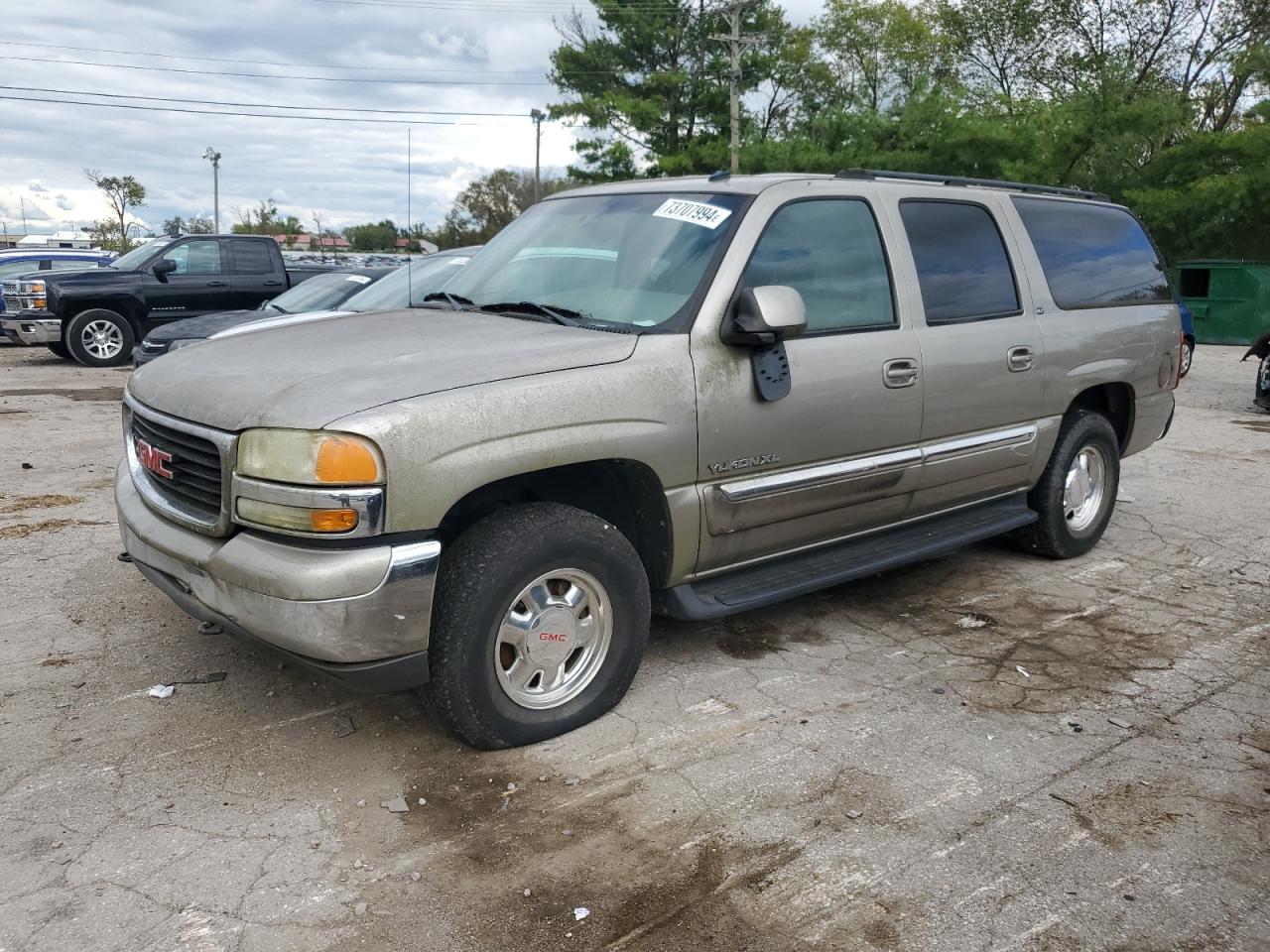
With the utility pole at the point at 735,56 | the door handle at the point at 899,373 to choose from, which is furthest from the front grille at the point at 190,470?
the utility pole at the point at 735,56

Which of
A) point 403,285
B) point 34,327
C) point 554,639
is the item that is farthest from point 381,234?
point 554,639

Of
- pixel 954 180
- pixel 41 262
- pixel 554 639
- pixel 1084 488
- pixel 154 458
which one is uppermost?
pixel 954 180

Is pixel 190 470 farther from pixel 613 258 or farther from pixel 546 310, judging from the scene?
pixel 613 258

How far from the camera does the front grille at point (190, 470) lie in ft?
10.6

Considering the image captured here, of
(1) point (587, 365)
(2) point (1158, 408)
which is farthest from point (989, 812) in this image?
(2) point (1158, 408)

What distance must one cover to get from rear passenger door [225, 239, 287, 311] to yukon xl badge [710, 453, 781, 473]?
12.2m

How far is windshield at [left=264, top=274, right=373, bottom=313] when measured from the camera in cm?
938

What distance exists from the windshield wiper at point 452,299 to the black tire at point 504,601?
3.95ft

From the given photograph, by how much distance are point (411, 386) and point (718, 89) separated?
35.3m

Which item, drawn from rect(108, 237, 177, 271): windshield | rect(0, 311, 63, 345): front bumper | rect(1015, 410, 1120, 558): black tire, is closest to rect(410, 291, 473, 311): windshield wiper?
rect(1015, 410, 1120, 558): black tire

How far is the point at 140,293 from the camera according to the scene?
46.1 ft

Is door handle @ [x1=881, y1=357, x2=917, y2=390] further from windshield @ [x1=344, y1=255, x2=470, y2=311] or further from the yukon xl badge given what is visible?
windshield @ [x1=344, y1=255, x2=470, y2=311]

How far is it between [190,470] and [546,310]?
1.36 m

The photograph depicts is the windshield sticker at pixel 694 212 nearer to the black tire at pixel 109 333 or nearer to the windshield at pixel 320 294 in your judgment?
the windshield at pixel 320 294
